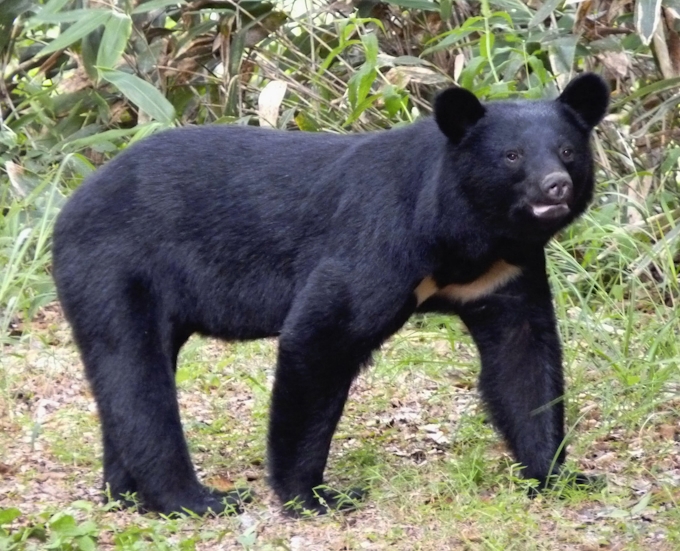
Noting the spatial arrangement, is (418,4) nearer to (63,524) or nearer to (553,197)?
(553,197)

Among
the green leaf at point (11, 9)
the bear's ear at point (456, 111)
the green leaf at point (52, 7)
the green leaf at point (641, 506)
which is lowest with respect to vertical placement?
the green leaf at point (11, 9)

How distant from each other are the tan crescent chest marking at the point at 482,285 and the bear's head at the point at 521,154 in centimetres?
19

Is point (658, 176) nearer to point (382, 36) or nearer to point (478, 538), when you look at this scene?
point (382, 36)

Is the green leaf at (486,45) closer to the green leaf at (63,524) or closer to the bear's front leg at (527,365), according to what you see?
the bear's front leg at (527,365)

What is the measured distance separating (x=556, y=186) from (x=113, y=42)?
326cm

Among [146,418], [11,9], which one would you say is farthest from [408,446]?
[11,9]

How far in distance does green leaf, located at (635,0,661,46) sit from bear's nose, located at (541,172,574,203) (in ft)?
5.75

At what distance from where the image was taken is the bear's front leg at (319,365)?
4.46 m

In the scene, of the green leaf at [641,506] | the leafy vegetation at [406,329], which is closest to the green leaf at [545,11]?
the leafy vegetation at [406,329]

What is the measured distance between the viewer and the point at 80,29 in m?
6.69

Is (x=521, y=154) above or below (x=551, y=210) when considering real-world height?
above

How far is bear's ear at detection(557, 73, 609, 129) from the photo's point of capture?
4621 millimetres

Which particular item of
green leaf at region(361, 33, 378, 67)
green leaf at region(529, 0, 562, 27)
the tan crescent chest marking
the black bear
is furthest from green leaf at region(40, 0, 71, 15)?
the tan crescent chest marking

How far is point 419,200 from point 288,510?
1.25 meters
